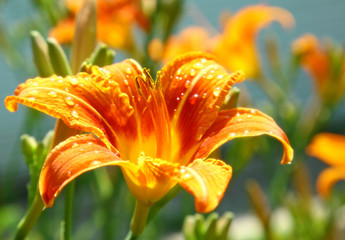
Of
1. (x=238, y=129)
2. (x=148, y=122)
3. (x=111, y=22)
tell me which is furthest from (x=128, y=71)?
(x=111, y=22)

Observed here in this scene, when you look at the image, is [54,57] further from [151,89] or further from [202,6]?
[202,6]

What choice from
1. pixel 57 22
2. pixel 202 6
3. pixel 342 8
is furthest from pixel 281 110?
pixel 342 8

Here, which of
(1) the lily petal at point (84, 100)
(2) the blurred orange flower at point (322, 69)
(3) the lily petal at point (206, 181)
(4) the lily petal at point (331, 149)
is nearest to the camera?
(3) the lily petal at point (206, 181)

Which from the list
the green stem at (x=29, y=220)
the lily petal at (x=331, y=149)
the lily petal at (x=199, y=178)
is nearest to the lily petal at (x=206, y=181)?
the lily petal at (x=199, y=178)

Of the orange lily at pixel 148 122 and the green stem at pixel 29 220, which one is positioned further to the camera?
the green stem at pixel 29 220

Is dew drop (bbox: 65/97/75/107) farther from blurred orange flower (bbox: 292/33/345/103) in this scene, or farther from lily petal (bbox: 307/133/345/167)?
blurred orange flower (bbox: 292/33/345/103)

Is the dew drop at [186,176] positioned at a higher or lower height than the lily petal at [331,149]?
higher

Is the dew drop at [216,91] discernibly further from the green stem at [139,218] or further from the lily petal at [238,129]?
the green stem at [139,218]
